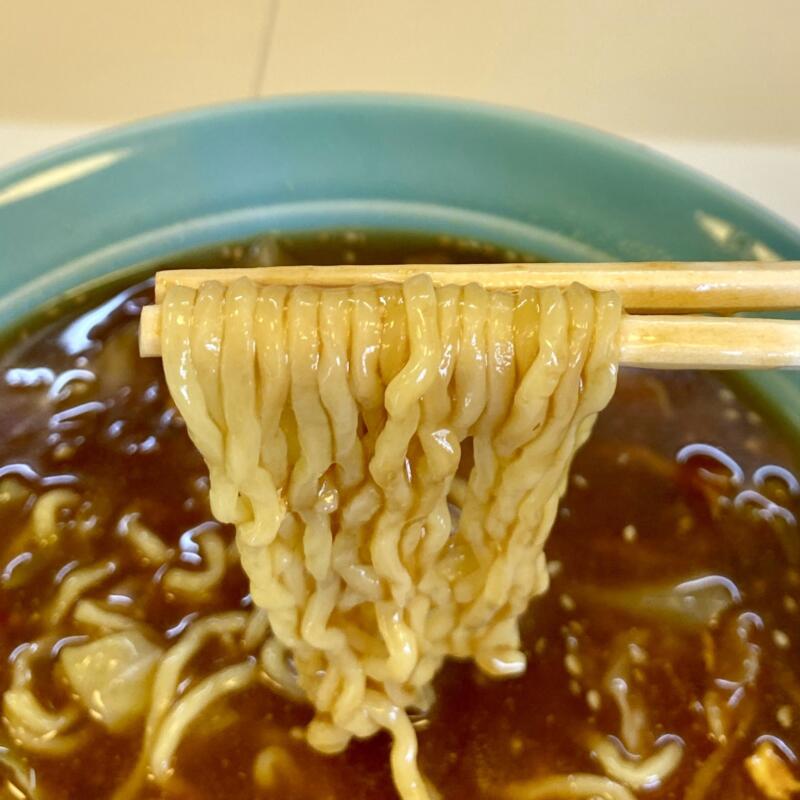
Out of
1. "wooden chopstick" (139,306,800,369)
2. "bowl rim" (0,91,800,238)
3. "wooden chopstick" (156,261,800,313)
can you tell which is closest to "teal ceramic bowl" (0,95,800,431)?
"bowl rim" (0,91,800,238)

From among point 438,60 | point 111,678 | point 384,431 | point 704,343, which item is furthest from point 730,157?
point 111,678

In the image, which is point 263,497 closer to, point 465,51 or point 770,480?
point 770,480

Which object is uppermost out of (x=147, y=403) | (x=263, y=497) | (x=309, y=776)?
(x=263, y=497)

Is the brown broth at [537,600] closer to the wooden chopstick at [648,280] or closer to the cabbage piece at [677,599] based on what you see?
the cabbage piece at [677,599]

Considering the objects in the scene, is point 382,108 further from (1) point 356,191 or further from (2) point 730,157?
(2) point 730,157

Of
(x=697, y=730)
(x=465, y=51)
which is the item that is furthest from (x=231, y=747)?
(x=465, y=51)

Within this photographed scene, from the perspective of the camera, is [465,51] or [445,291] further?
[465,51]

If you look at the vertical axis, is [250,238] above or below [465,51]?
below

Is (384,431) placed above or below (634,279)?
below
